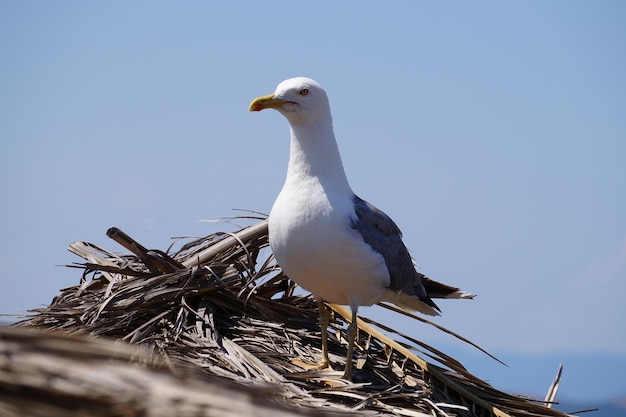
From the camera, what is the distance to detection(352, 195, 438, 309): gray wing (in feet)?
19.3

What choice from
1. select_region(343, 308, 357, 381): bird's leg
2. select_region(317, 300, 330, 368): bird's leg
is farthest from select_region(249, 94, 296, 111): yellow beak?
select_region(343, 308, 357, 381): bird's leg

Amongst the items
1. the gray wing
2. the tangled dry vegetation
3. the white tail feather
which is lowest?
the tangled dry vegetation

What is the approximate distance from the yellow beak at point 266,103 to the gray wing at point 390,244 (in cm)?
83

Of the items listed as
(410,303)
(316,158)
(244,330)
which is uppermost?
(316,158)

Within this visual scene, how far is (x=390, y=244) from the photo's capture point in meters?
6.15

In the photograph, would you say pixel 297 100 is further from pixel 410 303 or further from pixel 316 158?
pixel 410 303

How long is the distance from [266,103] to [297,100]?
0.71 feet

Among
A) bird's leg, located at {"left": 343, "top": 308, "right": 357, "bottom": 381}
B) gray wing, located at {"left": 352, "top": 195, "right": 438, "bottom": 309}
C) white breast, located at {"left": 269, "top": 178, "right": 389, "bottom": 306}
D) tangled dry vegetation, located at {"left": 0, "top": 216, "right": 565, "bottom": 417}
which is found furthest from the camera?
gray wing, located at {"left": 352, "top": 195, "right": 438, "bottom": 309}

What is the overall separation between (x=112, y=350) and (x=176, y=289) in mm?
4067

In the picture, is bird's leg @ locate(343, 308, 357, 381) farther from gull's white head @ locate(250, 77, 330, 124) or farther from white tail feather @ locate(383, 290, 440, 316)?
gull's white head @ locate(250, 77, 330, 124)

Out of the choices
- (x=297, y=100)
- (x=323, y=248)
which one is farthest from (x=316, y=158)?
(x=323, y=248)

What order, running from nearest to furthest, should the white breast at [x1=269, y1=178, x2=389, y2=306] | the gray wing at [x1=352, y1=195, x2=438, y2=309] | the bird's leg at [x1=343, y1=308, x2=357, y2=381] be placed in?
the bird's leg at [x1=343, y1=308, x2=357, y2=381] < the white breast at [x1=269, y1=178, x2=389, y2=306] < the gray wing at [x1=352, y1=195, x2=438, y2=309]

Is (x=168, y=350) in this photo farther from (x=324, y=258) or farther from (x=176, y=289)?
(x=324, y=258)

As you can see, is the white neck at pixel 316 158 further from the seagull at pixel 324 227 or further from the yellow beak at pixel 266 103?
the yellow beak at pixel 266 103
